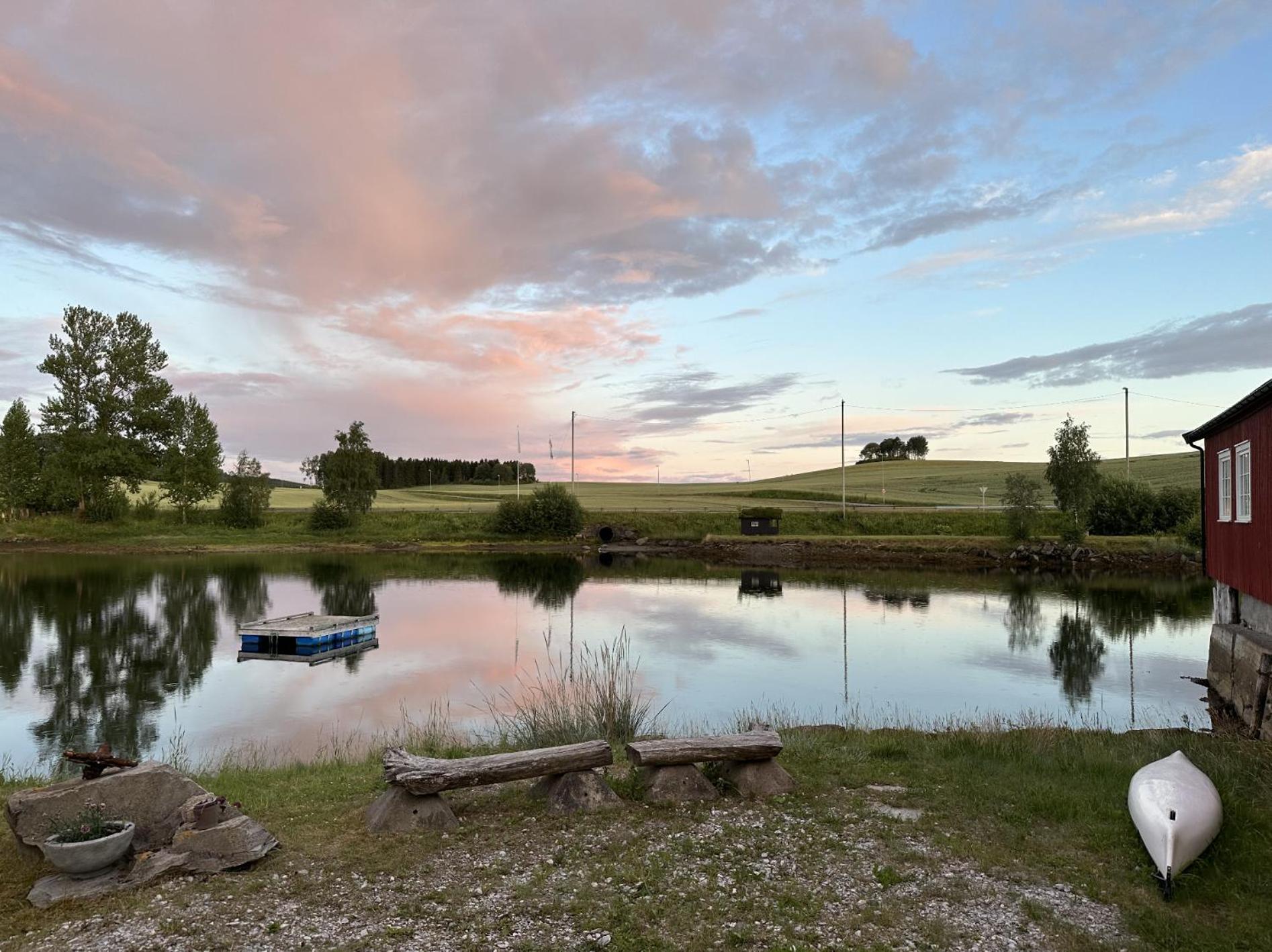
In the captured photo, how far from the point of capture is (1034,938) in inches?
209

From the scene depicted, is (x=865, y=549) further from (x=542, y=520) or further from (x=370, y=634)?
(x=370, y=634)

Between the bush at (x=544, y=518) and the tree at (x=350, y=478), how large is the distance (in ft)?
37.4

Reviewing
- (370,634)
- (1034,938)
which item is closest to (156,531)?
(370,634)

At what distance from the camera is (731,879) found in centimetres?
623

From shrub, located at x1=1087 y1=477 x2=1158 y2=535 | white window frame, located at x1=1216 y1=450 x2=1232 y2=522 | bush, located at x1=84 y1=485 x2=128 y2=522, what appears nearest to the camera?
white window frame, located at x1=1216 y1=450 x2=1232 y2=522

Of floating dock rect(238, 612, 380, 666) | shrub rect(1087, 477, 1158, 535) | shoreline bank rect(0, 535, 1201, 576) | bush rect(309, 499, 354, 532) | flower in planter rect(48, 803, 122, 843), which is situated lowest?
floating dock rect(238, 612, 380, 666)

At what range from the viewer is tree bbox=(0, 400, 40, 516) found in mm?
61906

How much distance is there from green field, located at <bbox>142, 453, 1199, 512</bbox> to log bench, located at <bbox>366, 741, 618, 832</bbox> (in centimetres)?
6322

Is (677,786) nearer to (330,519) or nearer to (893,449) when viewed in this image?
(330,519)

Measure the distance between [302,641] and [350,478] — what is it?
4413cm

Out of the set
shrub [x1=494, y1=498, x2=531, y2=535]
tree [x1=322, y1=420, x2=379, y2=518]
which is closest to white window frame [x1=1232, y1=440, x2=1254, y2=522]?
shrub [x1=494, y1=498, x2=531, y2=535]

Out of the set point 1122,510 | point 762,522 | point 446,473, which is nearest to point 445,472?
point 446,473

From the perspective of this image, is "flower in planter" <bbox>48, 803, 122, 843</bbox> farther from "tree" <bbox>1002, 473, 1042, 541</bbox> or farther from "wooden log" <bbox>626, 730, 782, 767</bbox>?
"tree" <bbox>1002, 473, 1042, 541</bbox>

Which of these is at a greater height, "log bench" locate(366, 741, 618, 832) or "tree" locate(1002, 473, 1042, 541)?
"tree" locate(1002, 473, 1042, 541)
